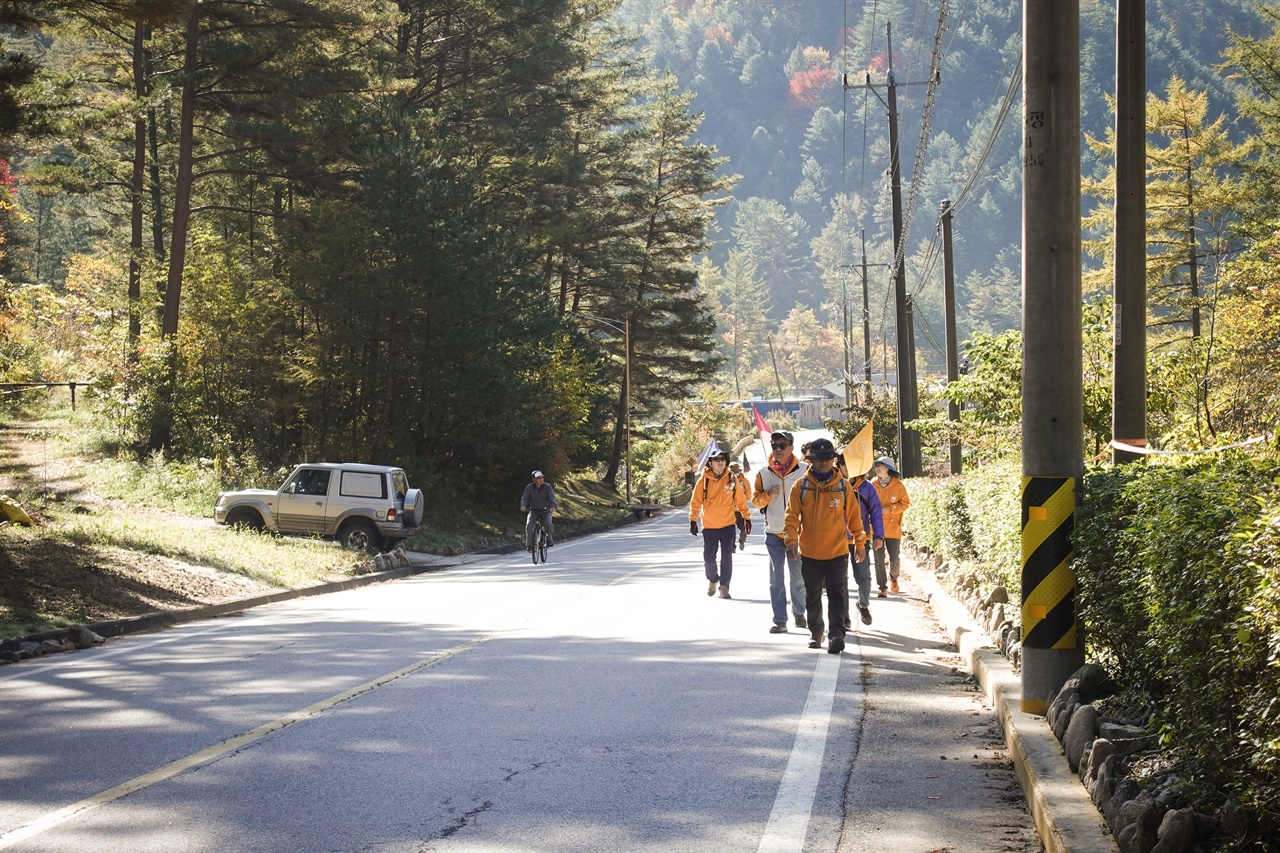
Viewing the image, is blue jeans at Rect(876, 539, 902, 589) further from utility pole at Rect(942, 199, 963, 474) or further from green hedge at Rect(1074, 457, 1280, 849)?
utility pole at Rect(942, 199, 963, 474)

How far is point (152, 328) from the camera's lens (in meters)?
36.8

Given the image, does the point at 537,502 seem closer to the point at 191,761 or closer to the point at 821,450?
the point at 821,450

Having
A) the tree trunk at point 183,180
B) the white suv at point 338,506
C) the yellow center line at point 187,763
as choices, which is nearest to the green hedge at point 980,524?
the yellow center line at point 187,763

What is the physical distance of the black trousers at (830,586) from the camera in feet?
37.6

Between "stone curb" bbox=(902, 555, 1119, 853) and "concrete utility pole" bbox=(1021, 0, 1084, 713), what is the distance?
0.76 meters

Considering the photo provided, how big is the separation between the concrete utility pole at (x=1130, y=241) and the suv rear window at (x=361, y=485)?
59.7ft

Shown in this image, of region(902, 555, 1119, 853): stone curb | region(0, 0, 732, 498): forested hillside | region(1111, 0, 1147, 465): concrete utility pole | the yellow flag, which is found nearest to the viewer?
region(902, 555, 1119, 853): stone curb

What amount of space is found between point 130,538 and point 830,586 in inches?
501

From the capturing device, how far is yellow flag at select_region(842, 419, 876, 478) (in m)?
22.3

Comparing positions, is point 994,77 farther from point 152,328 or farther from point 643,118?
point 152,328

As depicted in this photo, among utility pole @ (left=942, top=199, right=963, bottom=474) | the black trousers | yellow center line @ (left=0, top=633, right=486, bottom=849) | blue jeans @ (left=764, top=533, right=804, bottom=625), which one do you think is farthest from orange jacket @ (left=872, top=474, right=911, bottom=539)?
utility pole @ (left=942, top=199, right=963, bottom=474)

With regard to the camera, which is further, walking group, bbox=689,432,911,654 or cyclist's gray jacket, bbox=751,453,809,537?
cyclist's gray jacket, bbox=751,453,809,537

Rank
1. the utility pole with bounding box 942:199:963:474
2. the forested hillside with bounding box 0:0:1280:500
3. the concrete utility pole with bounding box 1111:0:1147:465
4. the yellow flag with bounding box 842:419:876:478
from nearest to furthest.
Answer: the concrete utility pole with bounding box 1111:0:1147:465 < the yellow flag with bounding box 842:419:876:478 < the forested hillside with bounding box 0:0:1280:500 < the utility pole with bounding box 942:199:963:474

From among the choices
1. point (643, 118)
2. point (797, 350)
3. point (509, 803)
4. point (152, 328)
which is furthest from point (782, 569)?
point (797, 350)
